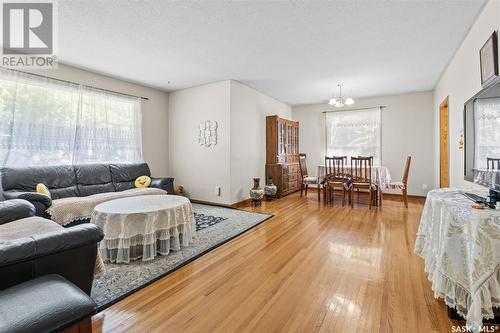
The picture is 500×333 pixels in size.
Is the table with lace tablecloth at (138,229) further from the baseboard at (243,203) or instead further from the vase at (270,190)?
the vase at (270,190)

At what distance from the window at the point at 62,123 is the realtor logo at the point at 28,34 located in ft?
0.83

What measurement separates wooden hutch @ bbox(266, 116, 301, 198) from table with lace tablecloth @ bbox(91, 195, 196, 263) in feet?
10.4

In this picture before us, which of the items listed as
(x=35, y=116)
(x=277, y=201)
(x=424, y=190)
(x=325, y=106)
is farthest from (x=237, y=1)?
(x=424, y=190)

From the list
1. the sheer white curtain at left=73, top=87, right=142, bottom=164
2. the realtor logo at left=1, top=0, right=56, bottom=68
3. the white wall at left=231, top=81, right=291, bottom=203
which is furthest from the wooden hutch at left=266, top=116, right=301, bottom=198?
the realtor logo at left=1, top=0, right=56, bottom=68

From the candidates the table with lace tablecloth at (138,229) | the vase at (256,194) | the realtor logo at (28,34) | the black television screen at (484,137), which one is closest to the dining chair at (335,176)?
the vase at (256,194)

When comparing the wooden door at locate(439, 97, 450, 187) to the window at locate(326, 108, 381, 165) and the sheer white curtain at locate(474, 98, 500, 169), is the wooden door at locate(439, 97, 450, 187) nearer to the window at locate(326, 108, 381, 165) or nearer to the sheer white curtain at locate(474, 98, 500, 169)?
the window at locate(326, 108, 381, 165)

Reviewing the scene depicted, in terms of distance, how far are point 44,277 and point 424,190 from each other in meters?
6.43

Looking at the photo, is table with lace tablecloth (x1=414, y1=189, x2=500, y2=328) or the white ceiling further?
the white ceiling

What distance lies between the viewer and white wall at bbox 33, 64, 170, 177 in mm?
4258

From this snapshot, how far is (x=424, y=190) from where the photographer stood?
5.21m

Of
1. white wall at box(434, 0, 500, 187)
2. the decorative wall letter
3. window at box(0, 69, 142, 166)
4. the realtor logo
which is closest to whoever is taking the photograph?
white wall at box(434, 0, 500, 187)

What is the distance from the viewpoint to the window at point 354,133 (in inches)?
223

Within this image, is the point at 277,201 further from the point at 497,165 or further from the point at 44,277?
the point at 44,277

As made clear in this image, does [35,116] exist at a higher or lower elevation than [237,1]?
lower
